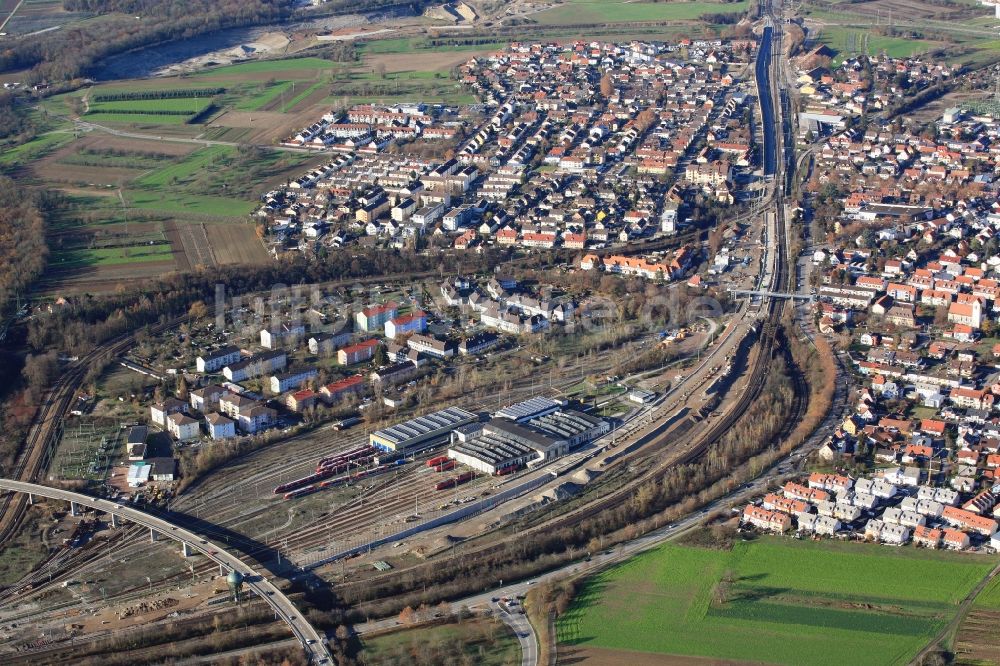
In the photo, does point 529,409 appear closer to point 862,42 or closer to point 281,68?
point 281,68

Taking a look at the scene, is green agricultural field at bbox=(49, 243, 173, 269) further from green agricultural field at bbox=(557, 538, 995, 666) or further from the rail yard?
green agricultural field at bbox=(557, 538, 995, 666)

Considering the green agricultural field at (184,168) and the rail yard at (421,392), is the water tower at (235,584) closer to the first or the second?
the rail yard at (421,392)

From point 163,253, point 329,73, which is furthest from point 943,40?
point 163,253

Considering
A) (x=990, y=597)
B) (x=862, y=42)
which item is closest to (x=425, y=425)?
(x=990, y=597)

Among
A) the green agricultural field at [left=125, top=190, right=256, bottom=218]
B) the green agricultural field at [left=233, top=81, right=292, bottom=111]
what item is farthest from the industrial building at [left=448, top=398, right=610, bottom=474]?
the green agricultural field at [left=233, top=81, right=292, bottom=111]

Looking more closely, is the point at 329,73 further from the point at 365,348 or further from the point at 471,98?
the point at 365,348

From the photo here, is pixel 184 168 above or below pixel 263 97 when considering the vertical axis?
below

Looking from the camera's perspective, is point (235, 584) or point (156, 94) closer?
point (235, 584)
